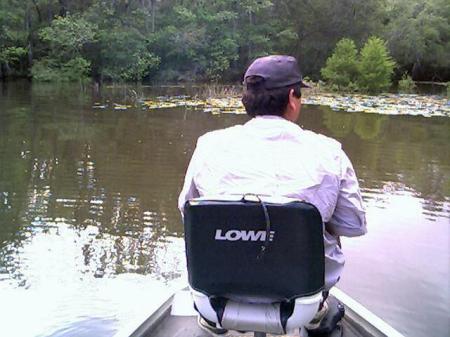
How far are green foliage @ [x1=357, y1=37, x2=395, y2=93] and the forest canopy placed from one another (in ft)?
25.3

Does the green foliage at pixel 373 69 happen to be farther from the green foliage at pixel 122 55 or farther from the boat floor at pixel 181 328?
the boat floor at pixel 181 328

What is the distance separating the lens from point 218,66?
108 ft

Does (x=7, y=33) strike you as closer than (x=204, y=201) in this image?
No

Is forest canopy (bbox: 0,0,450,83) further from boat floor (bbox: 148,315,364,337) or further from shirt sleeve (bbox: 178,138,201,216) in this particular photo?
shirt sleeve (bbox: 178,138,201,216)

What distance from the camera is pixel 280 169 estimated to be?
1.87 metres

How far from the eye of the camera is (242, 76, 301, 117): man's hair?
1.99 metres

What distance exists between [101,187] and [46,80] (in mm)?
22326

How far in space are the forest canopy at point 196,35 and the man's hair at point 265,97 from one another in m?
28.1

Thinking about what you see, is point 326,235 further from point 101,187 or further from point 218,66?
point 218,66

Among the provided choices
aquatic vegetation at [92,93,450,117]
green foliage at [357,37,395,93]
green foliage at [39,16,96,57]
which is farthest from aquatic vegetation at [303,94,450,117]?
green foliage at [39,16,96,57]

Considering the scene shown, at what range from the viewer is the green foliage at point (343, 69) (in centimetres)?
2888

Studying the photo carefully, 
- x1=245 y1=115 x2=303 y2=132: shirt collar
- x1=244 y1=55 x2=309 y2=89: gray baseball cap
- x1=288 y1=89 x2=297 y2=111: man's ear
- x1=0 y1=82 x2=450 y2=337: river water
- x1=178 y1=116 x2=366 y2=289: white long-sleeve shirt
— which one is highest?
x1=244 y1=55 x2=309 y2=89: gray baseball cap

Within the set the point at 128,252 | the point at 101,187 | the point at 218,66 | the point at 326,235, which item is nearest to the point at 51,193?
the point at 101,187

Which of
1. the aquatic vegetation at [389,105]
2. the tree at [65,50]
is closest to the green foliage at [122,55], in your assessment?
the tree at [65,50]
